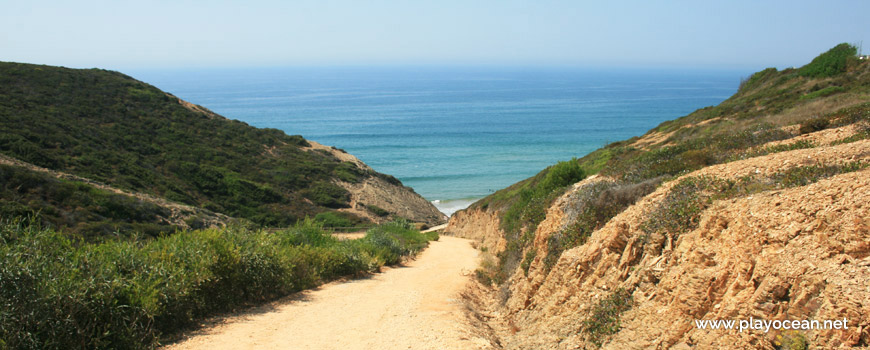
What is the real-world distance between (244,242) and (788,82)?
29739 mm

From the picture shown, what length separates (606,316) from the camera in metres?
6.60

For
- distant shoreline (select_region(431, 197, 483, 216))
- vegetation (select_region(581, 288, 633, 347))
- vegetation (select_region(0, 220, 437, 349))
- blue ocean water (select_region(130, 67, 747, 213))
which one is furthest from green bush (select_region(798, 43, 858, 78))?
blue ocean water (select_region(130, 67, 747, 213))

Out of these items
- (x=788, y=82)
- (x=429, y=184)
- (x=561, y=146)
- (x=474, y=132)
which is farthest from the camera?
(x=474, y=132)

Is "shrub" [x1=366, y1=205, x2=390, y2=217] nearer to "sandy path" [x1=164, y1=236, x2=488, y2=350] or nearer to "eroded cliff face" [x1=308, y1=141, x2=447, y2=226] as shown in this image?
"eroded cliff face" [x1=308, y1=141, x2=447, y2=226]

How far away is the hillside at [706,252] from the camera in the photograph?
4.43m

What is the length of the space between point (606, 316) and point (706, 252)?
159 centimetres

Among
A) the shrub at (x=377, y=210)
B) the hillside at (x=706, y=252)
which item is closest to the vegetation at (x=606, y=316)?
the hillside at (x=706, y=252)

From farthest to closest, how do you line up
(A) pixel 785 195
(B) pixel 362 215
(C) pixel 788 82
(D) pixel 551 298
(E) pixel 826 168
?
(B) pixel 362 215 → (C) pixel 788 82 → (D) pixel 551 298 → (E) pixel 826 168 → (A) pixel 785 195

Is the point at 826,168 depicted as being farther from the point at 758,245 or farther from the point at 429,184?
the point at 429,184

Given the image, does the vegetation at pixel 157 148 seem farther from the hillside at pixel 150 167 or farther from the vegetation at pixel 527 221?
the vegetation at pixel 527 221

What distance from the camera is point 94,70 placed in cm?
4806

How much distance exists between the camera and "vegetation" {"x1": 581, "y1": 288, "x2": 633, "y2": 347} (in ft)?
20.8

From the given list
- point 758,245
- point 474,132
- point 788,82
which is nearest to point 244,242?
point 758,245

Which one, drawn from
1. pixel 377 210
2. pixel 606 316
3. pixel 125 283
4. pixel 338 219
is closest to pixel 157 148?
pixel 338 219
